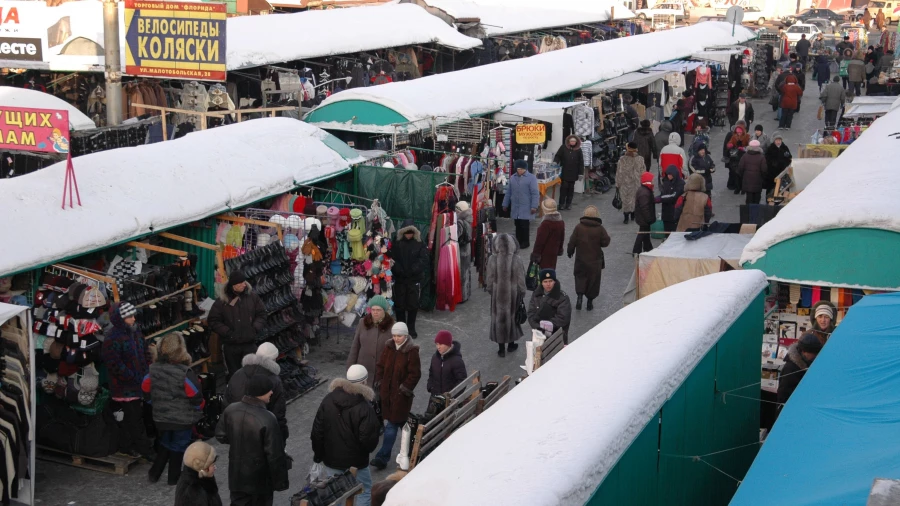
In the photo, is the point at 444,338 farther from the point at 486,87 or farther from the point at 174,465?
the point at 486,87

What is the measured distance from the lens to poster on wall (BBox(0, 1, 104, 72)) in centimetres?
1966

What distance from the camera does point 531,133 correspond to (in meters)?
17.3

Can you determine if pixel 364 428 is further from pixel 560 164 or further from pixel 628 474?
pixel 560 164

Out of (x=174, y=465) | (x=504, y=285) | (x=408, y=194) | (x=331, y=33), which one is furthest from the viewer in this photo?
(x=331, y=33)

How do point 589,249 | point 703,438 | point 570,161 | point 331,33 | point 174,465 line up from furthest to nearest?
point 331,33
point 570,161
point 589,249
point 174,465
point 703,438

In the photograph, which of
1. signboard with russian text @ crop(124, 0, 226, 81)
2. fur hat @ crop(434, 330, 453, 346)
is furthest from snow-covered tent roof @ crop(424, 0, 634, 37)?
fur hat @ crop(434, 330, 453, 346)

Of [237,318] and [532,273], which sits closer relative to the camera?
[237,318]

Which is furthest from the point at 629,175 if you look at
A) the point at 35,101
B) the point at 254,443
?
the point at 254,443

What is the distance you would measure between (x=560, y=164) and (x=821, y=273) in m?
9.56

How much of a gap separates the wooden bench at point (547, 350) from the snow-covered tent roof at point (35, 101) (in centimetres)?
964

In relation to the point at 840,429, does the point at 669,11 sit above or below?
above

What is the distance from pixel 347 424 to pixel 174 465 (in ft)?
6.37

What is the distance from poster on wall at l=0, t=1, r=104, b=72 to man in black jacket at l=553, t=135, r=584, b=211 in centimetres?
887

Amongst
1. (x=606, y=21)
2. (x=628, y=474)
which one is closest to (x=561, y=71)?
(x=628, y=474)
